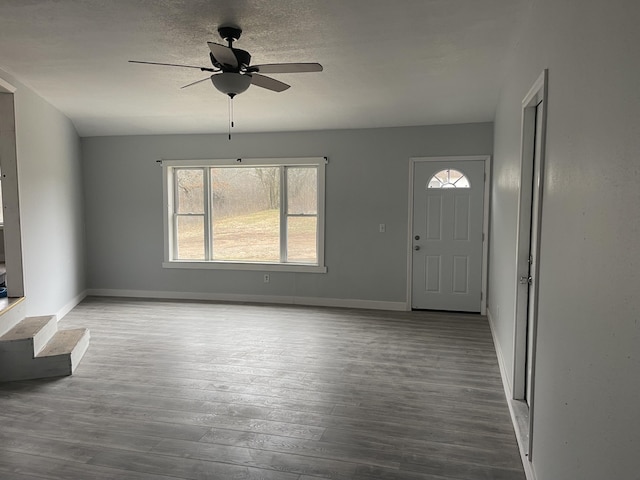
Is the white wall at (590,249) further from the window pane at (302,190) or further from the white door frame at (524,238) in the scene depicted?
the window pane at (302,190)

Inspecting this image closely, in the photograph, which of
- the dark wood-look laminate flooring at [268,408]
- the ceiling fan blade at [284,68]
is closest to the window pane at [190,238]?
the dark wood-look laminate flooring at [268,408]

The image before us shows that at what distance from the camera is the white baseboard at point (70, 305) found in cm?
557

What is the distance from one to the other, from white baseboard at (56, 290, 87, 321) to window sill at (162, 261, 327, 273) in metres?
1.23

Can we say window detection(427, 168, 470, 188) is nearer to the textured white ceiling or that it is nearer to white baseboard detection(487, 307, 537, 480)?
the textured white ceiling

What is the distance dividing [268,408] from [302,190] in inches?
141

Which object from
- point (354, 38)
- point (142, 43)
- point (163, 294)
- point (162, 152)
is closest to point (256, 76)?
point (354, 38)

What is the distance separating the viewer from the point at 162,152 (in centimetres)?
642

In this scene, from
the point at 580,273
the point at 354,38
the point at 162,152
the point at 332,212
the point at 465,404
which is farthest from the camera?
the point at 162,152

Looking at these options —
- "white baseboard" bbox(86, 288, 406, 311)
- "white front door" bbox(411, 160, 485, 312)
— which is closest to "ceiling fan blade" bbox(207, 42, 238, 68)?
"white front door" bbox(411, 160, 485, 312)

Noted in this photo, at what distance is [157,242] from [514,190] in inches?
197

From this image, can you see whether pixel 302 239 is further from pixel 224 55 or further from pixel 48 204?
pixel 224 55

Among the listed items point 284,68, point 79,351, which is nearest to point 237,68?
point 284,68

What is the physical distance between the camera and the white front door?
5621 millimetres

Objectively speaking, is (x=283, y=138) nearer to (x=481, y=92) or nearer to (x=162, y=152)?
(x=162, y=152)
